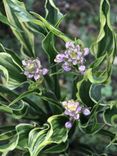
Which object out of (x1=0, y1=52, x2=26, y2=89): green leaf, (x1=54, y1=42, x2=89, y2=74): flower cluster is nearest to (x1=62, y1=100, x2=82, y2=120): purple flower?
(x1=54, y1=42, x2=89, y2=74): flower cluster

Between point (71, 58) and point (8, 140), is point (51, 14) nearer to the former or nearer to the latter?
point (71, 58)

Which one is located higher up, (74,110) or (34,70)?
(34,70)

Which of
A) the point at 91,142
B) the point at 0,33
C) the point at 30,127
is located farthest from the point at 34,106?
the point at 0,33

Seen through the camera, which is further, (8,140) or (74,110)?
(8,140)

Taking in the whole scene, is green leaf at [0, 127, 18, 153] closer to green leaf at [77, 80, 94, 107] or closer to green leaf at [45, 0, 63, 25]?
green leaf at [77, 80, 94, 107]

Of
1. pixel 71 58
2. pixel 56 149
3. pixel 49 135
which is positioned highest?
pixel 71 58

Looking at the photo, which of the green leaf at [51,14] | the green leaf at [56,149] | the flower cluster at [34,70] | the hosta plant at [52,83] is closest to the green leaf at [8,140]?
the hosta plant at [52,83]

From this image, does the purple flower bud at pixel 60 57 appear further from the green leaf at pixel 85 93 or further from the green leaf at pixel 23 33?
the green leaf at pixel 23 33

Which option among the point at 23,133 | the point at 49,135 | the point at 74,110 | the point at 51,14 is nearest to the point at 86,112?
the point at 74,110

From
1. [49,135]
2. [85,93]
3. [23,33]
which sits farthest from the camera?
[23,33]
